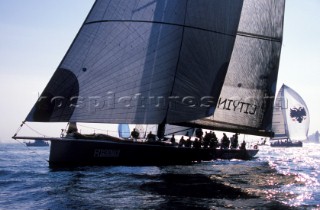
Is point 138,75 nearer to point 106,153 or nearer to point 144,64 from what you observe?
point 144,64

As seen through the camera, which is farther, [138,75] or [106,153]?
[106,153]

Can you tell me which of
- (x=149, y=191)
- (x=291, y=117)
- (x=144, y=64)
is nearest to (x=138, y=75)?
(x=144, y=64)

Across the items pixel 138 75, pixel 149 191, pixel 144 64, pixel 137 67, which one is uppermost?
pixel 144 64

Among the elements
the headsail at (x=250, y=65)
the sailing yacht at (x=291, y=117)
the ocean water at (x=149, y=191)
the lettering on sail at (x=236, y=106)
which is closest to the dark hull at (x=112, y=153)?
the ocean water at (x=149, y=191)

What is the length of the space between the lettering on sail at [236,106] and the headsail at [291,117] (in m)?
42.2

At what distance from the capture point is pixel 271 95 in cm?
2666

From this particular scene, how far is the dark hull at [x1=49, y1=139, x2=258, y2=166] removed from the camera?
17281 mm

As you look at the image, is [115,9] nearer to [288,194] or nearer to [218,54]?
[218,54]

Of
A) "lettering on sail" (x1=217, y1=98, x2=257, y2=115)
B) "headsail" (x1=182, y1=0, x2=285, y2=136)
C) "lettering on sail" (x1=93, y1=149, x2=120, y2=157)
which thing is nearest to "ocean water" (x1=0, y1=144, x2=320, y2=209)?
"lettering on sail" (x1=93, y1=149, x2=120, y2=157)

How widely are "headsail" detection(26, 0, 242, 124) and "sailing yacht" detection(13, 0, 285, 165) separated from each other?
0.05 m

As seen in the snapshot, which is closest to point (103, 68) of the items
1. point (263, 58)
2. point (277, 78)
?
point (263, 58)

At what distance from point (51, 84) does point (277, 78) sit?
16898 mm

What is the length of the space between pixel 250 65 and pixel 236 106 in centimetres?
301

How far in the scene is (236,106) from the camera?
83.0 ft
